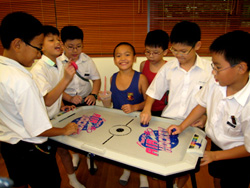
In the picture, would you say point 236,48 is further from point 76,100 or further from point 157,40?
point 76,100

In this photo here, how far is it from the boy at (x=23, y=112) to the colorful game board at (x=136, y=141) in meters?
0.15

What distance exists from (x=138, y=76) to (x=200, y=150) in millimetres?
934

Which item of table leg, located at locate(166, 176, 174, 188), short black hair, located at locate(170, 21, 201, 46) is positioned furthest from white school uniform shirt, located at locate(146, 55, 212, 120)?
table leg, located at locate(166, 176, 174, 188)

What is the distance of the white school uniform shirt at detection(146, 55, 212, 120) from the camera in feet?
4.50

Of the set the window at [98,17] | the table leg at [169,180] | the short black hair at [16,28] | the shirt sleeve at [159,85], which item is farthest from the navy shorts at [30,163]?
the window at [98,17]

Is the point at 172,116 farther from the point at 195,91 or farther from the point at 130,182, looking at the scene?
the point at 130,182

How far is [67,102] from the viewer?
2002mm

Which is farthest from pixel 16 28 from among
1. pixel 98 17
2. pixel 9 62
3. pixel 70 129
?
pixel 98 17

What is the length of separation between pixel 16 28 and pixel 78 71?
99cm

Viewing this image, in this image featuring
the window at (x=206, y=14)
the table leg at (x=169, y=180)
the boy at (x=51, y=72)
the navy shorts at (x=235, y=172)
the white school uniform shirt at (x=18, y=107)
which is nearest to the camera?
the table leg at (x=169, y=180)

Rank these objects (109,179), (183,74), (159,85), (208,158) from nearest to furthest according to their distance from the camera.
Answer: (208,158) < (183,74) < (159,85) < (109,179)

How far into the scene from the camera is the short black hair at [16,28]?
101 centimetres

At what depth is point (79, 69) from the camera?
6.57ft

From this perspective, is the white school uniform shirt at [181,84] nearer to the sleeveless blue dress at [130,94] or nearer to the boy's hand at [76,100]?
the sleeveless blue dress at [130,94]
